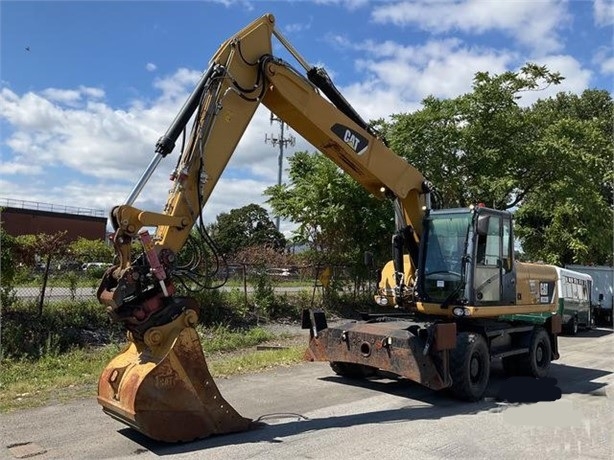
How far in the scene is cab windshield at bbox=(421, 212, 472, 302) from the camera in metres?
9.27

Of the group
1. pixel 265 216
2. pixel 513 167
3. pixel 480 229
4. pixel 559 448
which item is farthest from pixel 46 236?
pixel 265 216

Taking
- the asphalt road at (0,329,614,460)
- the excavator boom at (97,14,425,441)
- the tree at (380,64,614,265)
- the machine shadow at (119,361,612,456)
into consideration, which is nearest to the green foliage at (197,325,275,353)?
the asphalt road at (0,329,614,460)

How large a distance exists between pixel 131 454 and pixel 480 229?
5.65 metres

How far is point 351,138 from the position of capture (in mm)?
8953

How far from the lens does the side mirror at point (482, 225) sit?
892 cm

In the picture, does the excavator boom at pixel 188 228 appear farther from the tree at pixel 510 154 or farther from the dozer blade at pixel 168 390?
the tree at pixel 510 154

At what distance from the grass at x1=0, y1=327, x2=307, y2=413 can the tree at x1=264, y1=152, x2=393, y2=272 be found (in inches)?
201

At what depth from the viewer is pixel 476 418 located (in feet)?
24.8

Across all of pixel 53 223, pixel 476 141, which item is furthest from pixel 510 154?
pixel 53 223

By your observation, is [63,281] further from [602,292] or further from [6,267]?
[602,292]

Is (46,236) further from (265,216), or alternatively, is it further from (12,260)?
(265,216)

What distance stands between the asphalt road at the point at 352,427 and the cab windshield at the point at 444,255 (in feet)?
5.03

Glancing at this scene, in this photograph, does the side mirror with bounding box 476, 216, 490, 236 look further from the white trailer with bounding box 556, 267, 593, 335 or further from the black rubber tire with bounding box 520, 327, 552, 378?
the white trailer with bounding box 556, 267, 593, 335

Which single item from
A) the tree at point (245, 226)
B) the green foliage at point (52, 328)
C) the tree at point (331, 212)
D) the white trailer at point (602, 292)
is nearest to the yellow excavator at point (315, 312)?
the green foliage at point (52, 328)
